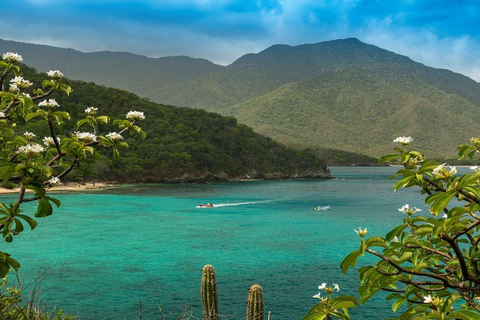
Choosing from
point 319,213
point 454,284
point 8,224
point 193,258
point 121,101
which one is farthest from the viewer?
point 121,101

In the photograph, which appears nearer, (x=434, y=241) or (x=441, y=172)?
(x=441, y=172)

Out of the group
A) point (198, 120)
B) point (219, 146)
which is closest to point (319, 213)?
point (219, 146)

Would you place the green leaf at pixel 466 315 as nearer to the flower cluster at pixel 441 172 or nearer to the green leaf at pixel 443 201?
the green leaf at pixel 443 201

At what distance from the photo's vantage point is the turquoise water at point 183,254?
18844 millimetres

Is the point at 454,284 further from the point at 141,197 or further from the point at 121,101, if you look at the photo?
the point at 121,101

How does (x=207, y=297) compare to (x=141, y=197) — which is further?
(x=141, y=197)

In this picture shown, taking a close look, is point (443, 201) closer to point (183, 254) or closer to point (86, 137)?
point (86, 137)

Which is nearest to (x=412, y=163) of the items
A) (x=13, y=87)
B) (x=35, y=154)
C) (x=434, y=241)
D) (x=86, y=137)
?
(x=434, y=241)

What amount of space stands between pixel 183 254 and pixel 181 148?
7795 cm

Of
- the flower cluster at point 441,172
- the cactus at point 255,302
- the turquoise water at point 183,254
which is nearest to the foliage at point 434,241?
the flower cluster at point 441,172

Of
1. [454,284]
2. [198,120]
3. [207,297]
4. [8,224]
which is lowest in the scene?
[207,297]

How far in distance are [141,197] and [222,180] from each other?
47477mm

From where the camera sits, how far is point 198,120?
420 feet

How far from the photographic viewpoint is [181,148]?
106 m
